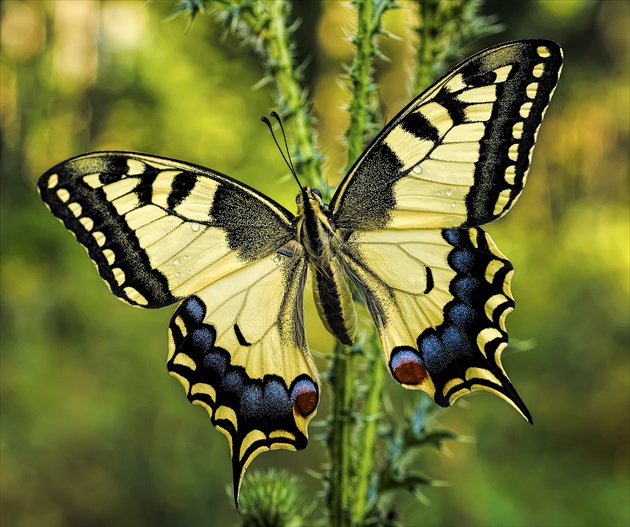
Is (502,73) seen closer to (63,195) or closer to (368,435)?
(368,435)

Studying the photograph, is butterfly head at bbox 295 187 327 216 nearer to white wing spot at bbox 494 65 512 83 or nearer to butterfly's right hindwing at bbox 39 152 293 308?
butterfly's right hindwing at bbox 39 152 293 308

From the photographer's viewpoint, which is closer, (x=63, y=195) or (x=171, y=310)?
(x=63, y=195)

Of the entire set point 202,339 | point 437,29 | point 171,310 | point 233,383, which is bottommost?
point 233,383

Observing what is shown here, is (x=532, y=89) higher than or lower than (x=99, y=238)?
higher

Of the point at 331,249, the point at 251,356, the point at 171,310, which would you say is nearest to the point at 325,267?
the point at 331,249

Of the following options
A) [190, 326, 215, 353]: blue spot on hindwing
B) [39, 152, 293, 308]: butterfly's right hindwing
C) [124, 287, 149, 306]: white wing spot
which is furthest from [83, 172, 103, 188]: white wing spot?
[190, 326, 215, 353]: blue spot on hindwing

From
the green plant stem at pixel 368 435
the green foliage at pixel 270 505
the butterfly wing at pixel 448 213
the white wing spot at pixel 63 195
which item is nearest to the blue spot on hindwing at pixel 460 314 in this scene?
the butterfly wing at pixel 448 213

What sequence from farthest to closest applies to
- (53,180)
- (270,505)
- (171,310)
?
(171,310) < (270,505) < (53,180)

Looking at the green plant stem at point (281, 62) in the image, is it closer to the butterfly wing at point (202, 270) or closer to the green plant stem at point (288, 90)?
the green plant stem at point (288, 90)
